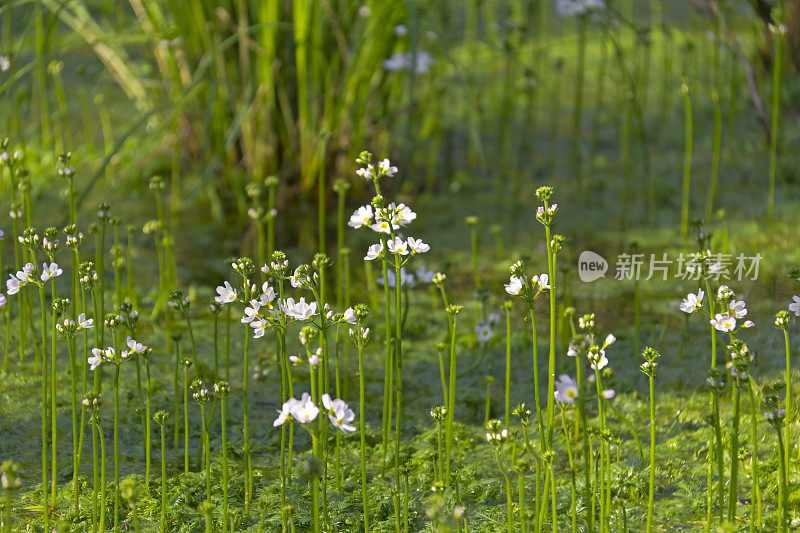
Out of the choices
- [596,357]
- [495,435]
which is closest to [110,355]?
[495,435]

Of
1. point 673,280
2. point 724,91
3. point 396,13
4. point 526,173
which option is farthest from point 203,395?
point 724,91

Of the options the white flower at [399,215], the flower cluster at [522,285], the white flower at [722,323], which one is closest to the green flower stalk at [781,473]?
the white flower at [722,323]

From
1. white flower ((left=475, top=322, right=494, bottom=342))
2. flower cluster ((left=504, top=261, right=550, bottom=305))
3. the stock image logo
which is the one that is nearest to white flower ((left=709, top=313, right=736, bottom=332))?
flower cluster ((left=504, top=261, right=550, bottom=305))

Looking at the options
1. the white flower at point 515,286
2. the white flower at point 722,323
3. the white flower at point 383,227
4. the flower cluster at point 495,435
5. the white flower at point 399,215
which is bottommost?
the flower cluster at point 495,435

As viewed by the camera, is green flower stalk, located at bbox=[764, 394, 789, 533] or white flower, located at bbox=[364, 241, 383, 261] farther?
white flower, located at bbox=[364, 241, 383, 261]

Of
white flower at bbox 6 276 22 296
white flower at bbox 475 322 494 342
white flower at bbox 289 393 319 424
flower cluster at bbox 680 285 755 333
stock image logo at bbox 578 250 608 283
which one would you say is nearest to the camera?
white flower at bbox 289 393 319 424

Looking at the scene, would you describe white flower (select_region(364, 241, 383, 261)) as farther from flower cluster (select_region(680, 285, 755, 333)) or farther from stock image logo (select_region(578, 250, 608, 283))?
stock image logo (select_region(578, 250, 608, 283))

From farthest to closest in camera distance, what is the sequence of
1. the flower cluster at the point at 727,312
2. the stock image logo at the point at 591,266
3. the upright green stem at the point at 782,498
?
1. the stock image logo at the point at 591,266
2. the flower cluster at the point at 727,312
3. the upright green stem at the point at 782,498

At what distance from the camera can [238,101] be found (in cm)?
344

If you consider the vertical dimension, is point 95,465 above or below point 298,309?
below

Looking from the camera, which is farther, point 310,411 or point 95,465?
point 95,465

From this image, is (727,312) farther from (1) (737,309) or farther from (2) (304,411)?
(2) (304,411)

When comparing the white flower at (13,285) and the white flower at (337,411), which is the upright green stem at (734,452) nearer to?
the white flower at (337,411)

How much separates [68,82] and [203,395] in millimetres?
4434
